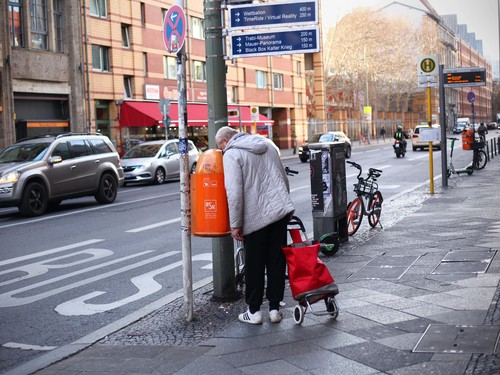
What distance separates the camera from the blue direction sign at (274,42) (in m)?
7.59

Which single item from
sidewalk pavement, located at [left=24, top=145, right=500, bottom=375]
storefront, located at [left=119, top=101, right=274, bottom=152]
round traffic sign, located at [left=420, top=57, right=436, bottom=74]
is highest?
round traffic sign, located at [left=420, top=57, right=436, bottom=74]

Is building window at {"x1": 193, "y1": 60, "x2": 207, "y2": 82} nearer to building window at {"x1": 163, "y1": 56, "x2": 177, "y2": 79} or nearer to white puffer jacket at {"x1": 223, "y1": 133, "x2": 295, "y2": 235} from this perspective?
building window at {"x1": 163, "y1": 56, "x2": 177, "y2": 79}

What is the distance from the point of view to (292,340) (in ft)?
19.0

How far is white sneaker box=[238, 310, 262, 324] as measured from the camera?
6.36m

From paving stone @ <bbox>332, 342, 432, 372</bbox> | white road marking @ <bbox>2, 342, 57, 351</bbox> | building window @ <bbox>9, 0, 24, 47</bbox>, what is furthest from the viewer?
building window @ <bbox>9, 0, 24, 47</bbox>

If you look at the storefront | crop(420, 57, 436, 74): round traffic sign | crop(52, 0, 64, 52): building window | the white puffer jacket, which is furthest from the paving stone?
crop(52, 0, 64, 52): building window

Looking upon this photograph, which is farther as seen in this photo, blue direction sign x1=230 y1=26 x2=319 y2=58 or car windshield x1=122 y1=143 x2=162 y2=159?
car windshield x1=122 y1=143 x2=162 y2=159

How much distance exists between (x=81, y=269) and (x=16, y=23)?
1006 inches

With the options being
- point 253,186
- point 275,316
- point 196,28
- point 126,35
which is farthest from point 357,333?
point 196,28

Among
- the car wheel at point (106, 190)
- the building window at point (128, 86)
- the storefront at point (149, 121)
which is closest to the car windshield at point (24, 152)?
the car wheel at point (106, 190)

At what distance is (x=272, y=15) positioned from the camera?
7.52 metres

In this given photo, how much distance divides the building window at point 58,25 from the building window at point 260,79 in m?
24.1

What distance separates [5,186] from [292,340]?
1273 centimetres

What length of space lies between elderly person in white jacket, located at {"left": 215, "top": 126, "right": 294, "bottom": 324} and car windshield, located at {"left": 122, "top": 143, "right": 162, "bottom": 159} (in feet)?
75.0
